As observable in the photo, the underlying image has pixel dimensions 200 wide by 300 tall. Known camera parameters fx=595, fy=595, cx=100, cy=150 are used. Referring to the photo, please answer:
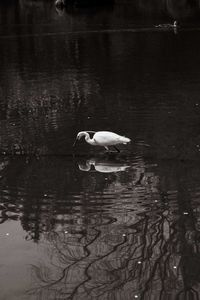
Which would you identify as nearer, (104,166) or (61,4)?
(104,166)

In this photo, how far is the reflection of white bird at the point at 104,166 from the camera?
11.5 m

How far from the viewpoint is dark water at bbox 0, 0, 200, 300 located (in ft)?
25.3

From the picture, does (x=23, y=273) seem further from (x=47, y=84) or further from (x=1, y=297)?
(x=47, y=84)

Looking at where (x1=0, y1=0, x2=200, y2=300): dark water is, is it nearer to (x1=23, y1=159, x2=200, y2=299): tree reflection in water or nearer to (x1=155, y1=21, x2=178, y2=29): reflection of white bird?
(x1=23, y1=159, x2=200, y2=299): tree reflection in water

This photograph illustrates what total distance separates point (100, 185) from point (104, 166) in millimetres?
1001

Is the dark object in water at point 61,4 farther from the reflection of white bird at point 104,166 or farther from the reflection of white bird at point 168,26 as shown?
the reflection of white bird at point 104,166

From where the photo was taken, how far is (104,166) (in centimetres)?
1178

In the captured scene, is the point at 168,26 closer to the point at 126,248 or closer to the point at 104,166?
the point at 104,166

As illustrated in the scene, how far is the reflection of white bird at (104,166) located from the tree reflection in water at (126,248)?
0.81 m

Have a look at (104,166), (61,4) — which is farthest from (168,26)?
(104,166)

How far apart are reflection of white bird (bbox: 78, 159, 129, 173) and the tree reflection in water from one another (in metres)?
0.81

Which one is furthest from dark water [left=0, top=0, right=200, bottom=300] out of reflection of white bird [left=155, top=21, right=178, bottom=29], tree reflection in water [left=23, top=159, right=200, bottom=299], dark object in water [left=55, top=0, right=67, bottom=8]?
dark object in water [left=55, top=0, right=67, bottom=8]

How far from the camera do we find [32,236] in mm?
8961

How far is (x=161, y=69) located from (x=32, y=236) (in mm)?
15645
